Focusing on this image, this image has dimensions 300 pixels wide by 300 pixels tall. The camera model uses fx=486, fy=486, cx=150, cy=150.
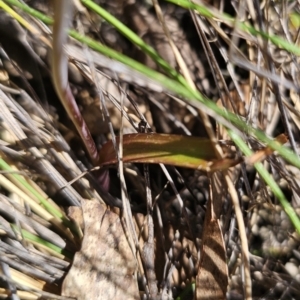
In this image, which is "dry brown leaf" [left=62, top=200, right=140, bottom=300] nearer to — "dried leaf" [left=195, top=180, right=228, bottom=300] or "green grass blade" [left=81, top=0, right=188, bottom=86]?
"dried leaf" [left=195, top=180, right=228, bottom=300]

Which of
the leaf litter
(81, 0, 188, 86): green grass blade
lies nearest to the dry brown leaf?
the leaf litter

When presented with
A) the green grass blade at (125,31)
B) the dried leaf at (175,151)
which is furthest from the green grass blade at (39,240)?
the green grass blade at (125,31)

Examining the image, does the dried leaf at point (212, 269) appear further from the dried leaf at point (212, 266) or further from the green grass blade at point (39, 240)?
the green grass blade at point (39, 240)

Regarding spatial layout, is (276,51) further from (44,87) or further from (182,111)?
(44,87)

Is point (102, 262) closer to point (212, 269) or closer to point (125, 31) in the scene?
point (212, 269)

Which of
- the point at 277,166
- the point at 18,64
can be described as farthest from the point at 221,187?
the point at 18,64

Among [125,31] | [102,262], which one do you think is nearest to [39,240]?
[102,262]
